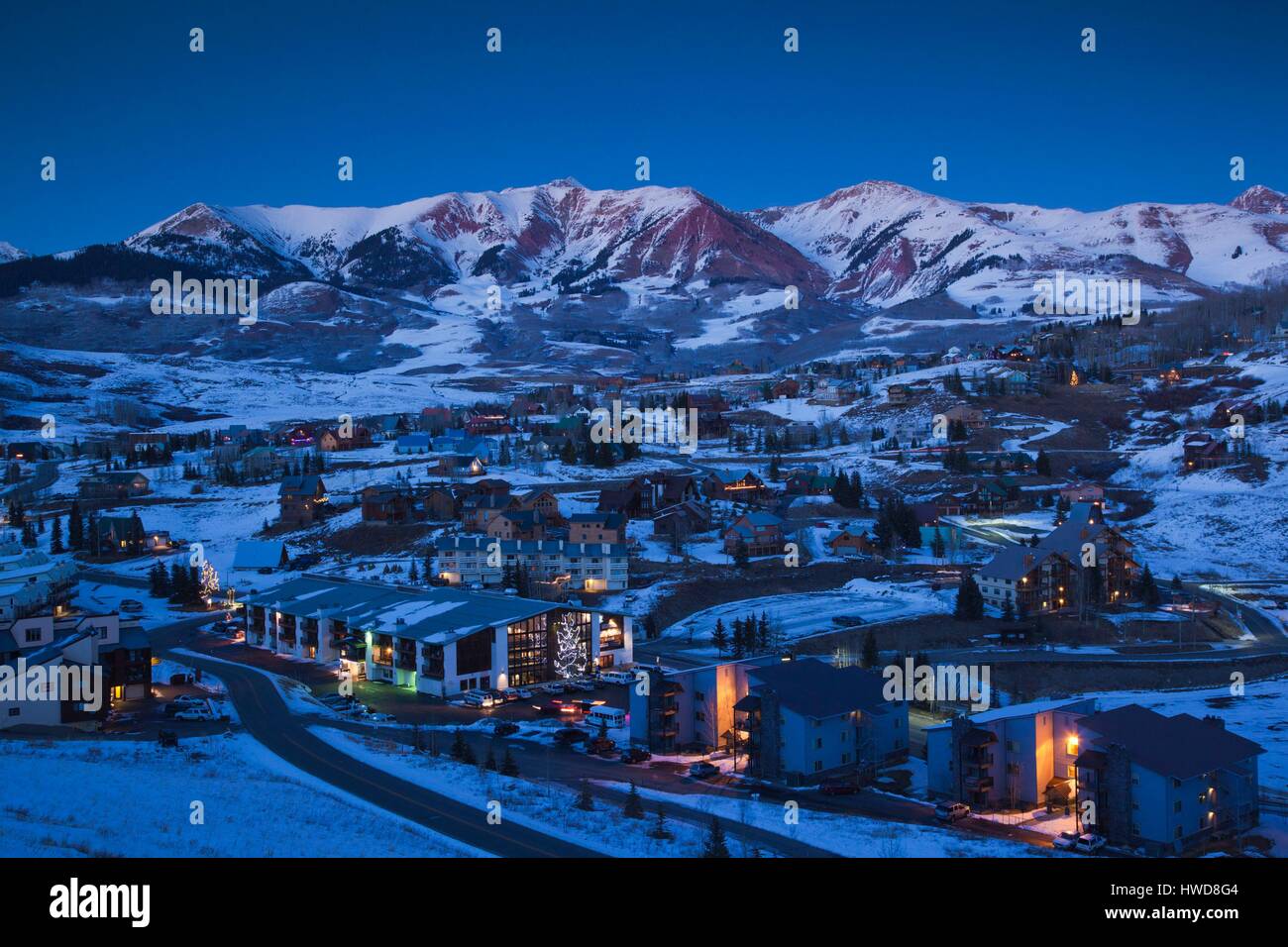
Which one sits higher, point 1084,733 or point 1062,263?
point 1062,263

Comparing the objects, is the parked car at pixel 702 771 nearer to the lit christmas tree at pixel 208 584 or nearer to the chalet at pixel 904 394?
the lit christmas tree at pixel 208 584

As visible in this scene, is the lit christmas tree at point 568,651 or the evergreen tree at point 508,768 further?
the lit christmas tree at point 568,651

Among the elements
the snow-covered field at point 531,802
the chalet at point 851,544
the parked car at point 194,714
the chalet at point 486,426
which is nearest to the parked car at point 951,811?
the snow-covered field at point 531,802

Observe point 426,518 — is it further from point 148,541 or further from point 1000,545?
point 1000,545

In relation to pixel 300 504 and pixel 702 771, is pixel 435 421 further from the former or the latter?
pixel 702 771

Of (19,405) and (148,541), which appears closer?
(148,541)

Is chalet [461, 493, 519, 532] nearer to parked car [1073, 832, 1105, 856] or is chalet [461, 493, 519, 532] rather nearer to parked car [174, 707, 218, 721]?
parked car [174, 707, 218, 721]
